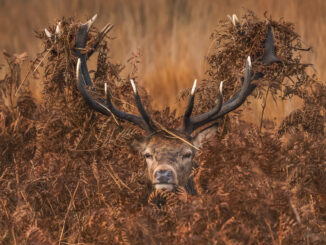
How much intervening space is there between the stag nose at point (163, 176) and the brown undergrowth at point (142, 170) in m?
0.11

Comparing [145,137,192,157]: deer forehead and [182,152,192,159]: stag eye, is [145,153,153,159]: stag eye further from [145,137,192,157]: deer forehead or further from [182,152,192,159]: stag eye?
[182,152,192,159]: stag eye

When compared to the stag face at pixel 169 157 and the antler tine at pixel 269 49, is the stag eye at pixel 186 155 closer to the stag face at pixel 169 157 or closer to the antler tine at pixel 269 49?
the stag face at pixel 169 157

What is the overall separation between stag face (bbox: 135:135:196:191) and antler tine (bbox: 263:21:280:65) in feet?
3.55

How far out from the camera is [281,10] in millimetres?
10102

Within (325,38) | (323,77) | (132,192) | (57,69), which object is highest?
(325,38)

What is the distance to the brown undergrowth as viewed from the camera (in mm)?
4414

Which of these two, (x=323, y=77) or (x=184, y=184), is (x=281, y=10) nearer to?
(x=323, y=77)

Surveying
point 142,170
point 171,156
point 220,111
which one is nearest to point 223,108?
point 220,111

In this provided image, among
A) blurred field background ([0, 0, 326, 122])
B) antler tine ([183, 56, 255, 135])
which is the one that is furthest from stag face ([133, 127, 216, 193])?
blurred field background ([0, 0, 326, 122])

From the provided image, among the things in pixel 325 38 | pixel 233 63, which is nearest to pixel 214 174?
pixel 233 63

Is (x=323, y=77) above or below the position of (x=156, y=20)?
below

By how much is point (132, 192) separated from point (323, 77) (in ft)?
→ 13.3

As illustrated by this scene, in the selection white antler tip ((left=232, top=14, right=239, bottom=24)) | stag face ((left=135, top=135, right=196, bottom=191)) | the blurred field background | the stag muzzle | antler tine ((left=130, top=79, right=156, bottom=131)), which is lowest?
the stag muzzle

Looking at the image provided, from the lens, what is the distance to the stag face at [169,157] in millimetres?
5469
